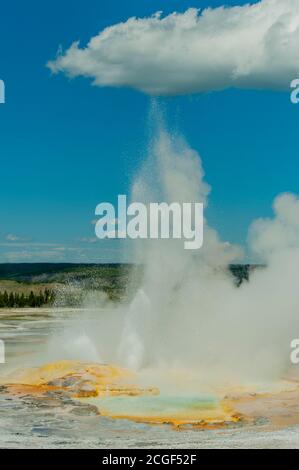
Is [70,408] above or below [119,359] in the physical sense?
below

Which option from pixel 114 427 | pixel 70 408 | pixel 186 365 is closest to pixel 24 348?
pixel 186 365

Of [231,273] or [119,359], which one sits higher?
[231,273]

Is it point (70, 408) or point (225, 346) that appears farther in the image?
point (225, 346)
